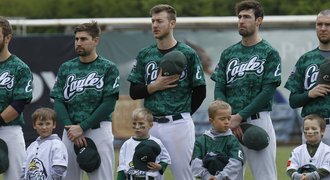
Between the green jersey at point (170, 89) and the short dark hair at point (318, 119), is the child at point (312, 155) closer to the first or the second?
the short dark hair at point (318, 119)

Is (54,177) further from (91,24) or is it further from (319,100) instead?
(319,100)

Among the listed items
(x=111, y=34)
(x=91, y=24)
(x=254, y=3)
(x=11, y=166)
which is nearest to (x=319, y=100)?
(x=254, y=3)

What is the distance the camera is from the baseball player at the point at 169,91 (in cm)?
1001

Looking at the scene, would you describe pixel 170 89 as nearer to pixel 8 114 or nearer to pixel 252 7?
pixel 252 7

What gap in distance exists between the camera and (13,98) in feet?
33.2

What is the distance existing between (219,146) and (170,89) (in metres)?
0.88

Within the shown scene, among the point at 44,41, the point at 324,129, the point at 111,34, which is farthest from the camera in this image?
the point at 111,34

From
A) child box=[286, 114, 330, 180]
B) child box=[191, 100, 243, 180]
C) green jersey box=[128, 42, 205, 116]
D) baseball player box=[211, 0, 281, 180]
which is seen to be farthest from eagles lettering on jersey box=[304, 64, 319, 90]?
green jersey box=[128, 42, 205, 116]

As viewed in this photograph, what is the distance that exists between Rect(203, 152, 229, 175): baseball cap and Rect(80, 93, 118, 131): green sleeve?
3.81ft

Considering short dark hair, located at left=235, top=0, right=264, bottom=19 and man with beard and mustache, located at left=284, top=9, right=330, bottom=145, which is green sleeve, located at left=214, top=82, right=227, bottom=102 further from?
short dark hair, located at left=235, top=0, right=264, bottom=19

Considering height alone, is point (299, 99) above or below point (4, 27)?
below

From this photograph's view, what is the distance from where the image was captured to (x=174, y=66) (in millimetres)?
9758

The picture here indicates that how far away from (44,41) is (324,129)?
1145cm

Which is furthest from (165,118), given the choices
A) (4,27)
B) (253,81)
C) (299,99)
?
(4,27)
